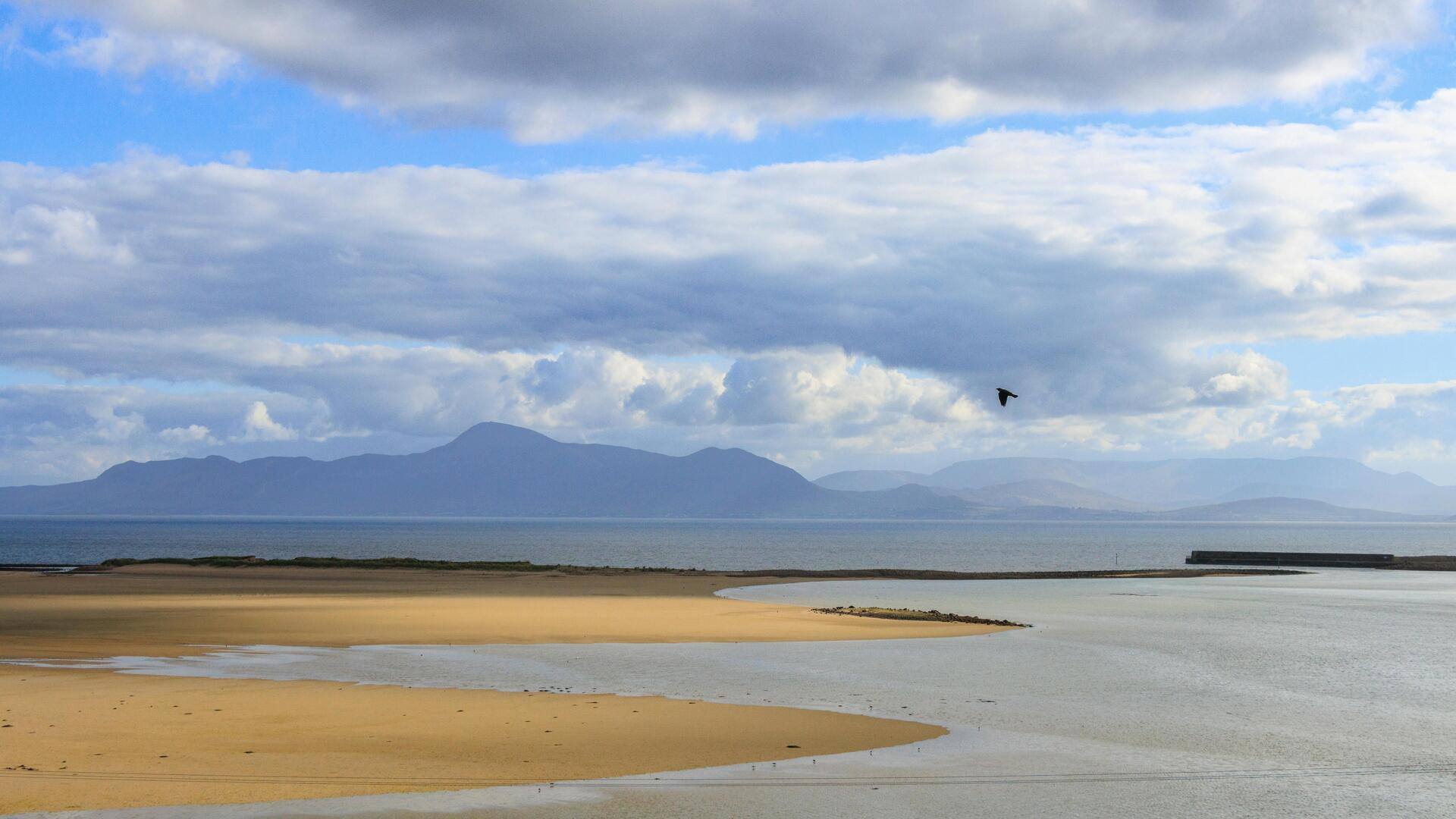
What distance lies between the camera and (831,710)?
19625 millimetres

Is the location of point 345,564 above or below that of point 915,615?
below

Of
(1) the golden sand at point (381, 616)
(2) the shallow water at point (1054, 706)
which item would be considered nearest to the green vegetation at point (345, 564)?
(1) the golden sand at point (381, 616)

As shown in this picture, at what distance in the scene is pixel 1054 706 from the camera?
2042 cm

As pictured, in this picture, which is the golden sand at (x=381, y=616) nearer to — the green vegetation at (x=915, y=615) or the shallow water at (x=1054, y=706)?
the green vegetation at (x=915, y=615)

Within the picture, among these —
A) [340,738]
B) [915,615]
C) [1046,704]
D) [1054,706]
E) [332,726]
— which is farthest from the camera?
[915,615]

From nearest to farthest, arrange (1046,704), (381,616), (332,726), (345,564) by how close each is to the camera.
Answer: (332,726)
(1046,704)
(381,616)
(345,564)

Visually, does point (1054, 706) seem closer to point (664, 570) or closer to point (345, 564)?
point (664, 570)

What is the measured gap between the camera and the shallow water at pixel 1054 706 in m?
13.1

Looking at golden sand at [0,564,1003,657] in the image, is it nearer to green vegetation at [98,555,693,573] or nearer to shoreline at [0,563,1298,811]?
shoreline at [0,563,1298,811]

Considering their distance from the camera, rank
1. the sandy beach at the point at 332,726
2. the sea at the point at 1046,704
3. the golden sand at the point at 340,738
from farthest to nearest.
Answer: the sandy beach at the point at 332,726, the golden sand at the point at 340,738, the sea at the point at 1046,704

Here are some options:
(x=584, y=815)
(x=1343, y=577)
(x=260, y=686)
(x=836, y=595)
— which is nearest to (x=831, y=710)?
(x=584, y=815)

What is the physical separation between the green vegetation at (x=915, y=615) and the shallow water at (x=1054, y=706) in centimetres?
185

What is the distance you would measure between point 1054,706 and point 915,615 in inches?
794

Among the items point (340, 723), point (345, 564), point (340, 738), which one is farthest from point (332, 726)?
point (345, 564)
